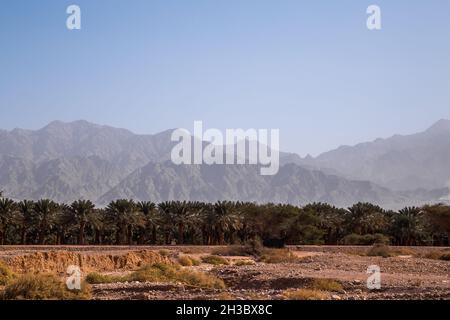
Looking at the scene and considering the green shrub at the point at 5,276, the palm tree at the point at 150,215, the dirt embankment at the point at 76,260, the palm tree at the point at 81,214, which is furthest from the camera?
the palm tree at the point at 150,215

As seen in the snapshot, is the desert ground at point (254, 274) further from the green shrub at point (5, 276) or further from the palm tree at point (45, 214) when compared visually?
the palm tree at point (45, 214)

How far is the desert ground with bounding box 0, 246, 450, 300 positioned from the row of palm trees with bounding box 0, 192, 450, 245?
13.2 m

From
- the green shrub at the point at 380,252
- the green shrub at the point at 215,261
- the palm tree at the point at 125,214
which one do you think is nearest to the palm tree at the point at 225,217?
the palm tree at the point at 125,214

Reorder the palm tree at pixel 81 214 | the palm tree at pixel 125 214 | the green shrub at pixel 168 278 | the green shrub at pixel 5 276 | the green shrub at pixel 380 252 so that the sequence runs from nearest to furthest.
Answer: the green shrub at pixel 168 278, the green shrub at pixel 5 276, the green shrub at pixel 380 252, the palm tree at pixel 81 214, the palm tree at pixel 125 214

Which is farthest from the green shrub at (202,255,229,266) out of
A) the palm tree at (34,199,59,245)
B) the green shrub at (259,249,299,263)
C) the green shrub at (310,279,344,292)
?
the palm tree at (34,199,59,245)

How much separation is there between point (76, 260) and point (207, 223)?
102 feet

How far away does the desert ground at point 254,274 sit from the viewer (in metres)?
17.1

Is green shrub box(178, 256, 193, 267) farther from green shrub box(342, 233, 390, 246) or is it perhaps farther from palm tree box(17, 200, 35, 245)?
green shrub box(342, 233, 390, 246)

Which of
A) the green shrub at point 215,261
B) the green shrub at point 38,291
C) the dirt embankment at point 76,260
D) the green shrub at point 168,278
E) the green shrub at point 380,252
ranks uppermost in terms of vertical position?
the green shrub at point 38,291

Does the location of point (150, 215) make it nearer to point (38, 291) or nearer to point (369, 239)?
point (369, 239)

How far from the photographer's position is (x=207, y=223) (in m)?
64.1

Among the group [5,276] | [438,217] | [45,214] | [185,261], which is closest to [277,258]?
[185,261]
